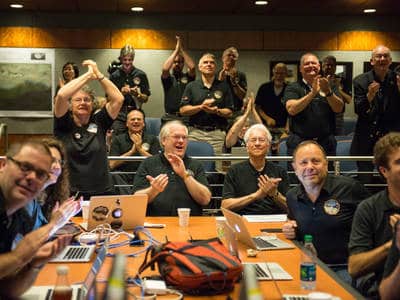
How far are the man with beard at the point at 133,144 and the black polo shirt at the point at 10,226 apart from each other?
3.17 meters

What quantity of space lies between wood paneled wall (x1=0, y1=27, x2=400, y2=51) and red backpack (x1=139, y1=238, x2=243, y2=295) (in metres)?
7.41

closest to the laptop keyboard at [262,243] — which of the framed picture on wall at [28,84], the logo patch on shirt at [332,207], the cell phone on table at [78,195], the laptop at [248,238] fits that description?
the laptop at [248,238]

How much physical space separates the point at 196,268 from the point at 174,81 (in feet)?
16.8

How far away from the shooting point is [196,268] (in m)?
2.38

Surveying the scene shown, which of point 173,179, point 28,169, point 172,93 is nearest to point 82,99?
point 173,179

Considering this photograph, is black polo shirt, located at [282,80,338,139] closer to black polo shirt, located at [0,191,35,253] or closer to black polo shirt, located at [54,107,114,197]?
black polo shirt, located at [54,107,114,197]

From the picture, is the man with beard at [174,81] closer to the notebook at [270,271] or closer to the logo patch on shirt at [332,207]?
the logo patch on shirt at [332,207]

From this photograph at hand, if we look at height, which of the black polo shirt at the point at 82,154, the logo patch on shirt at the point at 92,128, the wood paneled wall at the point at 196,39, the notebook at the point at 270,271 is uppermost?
the wood paneled wall at the point at 196,39

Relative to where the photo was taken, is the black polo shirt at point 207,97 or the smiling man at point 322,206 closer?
the smiling man at point 322,206

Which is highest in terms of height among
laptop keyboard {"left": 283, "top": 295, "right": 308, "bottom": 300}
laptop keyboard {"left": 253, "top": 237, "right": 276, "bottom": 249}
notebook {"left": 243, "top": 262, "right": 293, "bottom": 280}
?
laptop keyboard {"left": 253, "top": 237, "right": 276, "bottom": 249}

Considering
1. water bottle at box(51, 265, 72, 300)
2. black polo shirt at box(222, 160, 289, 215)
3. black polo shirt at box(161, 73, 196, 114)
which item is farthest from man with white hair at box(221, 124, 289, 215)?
black polo shirt at box(161, 73, 196, 114)

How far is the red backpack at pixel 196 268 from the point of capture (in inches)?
92.6

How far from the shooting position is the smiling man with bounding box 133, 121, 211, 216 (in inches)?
173

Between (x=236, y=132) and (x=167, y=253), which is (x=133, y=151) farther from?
(x=167, y=253)
